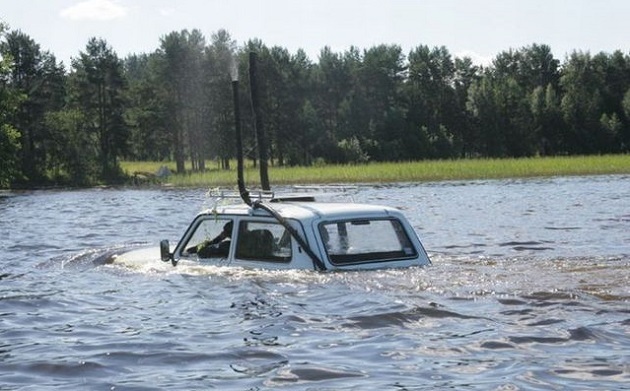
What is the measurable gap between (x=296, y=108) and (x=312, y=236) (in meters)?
93.1

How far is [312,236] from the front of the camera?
1044 cm

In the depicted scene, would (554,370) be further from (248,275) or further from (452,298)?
(248,275)

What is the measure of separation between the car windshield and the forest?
219ft

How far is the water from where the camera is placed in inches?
285

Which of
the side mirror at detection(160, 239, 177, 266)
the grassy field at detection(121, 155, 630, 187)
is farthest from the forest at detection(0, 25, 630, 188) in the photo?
the side mirror at detection(160, 239, 177, 266)

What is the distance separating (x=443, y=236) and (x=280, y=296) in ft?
37.0

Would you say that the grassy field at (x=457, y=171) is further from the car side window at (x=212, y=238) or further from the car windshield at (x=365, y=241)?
the car windshield at (x=365, y=241)

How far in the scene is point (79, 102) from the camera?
91.6 m

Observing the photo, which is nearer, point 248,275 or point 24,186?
point 248,275

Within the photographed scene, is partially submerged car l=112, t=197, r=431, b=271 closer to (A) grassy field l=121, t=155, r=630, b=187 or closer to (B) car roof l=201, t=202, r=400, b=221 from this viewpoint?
(B) car roof l=201, t=202, r=400, b=221

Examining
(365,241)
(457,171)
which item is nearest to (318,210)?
(365,241)

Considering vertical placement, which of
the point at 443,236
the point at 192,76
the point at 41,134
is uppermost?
the point at 192,76


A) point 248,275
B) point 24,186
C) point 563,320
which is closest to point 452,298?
point 563,320

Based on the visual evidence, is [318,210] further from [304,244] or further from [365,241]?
[365,241]
